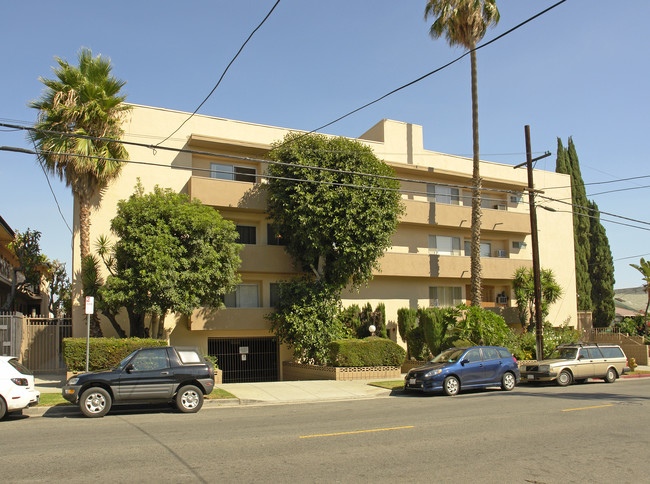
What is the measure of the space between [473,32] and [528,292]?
1406cm

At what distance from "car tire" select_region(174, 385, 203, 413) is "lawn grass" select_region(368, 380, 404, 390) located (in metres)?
7.60

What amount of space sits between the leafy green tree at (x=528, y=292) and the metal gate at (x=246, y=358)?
14.0 m

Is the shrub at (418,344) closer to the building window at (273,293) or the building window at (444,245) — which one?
the building window at (444,245)

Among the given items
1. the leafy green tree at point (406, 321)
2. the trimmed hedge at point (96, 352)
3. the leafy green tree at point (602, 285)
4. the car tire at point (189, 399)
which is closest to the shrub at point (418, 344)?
the leafy green tree at point (406, 321)

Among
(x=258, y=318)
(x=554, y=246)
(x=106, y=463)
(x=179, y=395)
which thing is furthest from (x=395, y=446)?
(x=554, y=246)

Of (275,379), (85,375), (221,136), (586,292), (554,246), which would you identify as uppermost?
(221,136)

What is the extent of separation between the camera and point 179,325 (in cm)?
2358

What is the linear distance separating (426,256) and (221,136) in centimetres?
1187

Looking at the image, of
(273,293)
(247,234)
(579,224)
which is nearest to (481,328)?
(273,293)

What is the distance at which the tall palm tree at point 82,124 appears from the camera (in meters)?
20.0

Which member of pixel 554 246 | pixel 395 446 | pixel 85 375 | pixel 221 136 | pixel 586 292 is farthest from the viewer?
pixel 586 292

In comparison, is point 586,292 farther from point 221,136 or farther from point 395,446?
point 395,446

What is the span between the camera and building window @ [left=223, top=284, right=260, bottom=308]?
24844mm

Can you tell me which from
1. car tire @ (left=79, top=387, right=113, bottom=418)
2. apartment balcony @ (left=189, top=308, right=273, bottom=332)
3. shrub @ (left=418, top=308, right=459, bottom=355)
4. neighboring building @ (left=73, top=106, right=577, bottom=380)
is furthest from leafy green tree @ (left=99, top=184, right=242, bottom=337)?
shrub @ (left=418, top=308, right=459, bottom=355)
